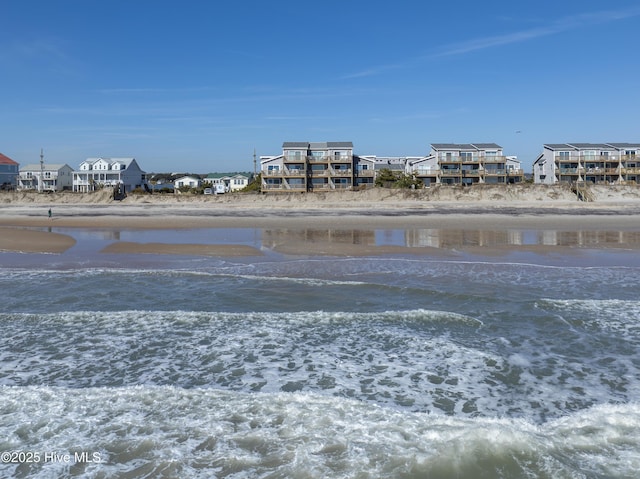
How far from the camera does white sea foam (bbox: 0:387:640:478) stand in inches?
169

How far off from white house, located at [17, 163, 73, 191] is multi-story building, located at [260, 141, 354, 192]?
156ft

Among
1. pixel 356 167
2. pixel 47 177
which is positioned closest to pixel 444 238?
pixel 356 167

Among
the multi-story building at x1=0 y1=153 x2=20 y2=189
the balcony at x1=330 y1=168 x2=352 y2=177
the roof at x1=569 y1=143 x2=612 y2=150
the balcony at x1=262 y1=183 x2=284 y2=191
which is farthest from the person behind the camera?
the multi-story building at x1=0 y1=153 x2=20 y2=189

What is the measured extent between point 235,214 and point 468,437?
1371 inches

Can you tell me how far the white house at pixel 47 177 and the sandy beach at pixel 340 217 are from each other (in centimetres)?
3461

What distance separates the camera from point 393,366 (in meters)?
6.76

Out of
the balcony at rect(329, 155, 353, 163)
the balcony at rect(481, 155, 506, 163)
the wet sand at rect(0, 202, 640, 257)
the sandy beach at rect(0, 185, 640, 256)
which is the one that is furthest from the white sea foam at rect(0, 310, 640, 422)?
the balcony at rect(481, 155, 506, 163)

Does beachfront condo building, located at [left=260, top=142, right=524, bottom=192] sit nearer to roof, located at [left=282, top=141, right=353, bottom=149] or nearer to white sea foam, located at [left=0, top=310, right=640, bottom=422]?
roof, located at [left=282, top=141, right=353, bottom=149]

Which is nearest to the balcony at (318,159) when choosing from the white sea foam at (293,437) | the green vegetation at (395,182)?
the green vegetation at (395,182)

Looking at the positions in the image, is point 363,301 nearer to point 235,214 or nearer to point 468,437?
point 468,437

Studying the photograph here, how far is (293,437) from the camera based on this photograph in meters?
4.83

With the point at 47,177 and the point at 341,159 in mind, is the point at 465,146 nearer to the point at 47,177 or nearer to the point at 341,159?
the point at 341,159

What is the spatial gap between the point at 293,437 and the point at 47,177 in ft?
334

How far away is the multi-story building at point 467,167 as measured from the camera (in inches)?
2719
